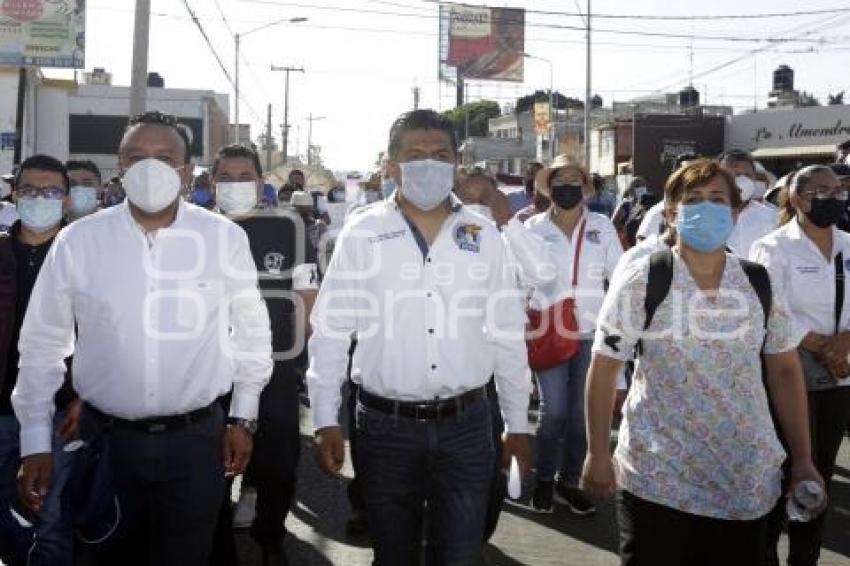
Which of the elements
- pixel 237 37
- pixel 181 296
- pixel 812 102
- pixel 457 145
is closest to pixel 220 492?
pixel 181 296

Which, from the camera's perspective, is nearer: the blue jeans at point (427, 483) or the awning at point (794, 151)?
the blue jeans at point (427, 483)

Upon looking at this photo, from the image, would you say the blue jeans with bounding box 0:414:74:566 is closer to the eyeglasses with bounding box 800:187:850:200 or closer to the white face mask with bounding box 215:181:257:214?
the white face mask with bounding box 215:181:257:214

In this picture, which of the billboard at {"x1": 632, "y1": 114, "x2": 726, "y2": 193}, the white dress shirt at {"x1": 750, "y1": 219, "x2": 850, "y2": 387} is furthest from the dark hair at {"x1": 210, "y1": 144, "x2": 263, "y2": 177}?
the billboard at {"x1": 632, "y1": 114, "x2": 726, "y2": 193}

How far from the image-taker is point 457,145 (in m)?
3.93

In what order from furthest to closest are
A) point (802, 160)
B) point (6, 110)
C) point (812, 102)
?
point (812, 102) < point (802, 160) < point (6, 110)

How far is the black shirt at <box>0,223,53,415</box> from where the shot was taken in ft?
14.1

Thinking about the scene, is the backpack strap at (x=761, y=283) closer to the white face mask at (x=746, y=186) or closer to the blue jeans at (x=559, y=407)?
the blue jeans at (x=559, y=407)

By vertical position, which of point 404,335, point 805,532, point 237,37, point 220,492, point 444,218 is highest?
point 237,37

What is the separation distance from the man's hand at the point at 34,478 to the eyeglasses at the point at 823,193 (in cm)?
361

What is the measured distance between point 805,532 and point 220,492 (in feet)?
8.88

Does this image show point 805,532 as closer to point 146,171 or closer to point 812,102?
point 146,171

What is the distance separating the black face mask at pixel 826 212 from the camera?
4.87m

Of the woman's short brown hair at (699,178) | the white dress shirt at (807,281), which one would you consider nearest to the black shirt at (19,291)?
the woman's short brown hair at (699,178)

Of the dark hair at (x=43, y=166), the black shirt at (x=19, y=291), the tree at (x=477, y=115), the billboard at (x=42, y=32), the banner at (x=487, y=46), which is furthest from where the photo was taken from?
the tree at (x=477, y=115)
